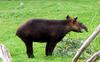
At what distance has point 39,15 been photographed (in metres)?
24.2

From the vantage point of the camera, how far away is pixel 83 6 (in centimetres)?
2784

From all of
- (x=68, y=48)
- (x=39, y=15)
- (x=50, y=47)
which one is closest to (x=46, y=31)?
(x=50, y=47)

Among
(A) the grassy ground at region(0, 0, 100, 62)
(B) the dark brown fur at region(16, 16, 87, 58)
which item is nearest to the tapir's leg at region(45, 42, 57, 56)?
(B) the dark brown fur at region(16, 16, 87, 58)

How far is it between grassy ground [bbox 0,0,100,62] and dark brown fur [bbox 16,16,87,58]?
0.39 metres

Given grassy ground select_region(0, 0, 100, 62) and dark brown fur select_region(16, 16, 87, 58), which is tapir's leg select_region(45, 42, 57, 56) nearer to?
dark brown fur select_region(16, 16, 87, 58)

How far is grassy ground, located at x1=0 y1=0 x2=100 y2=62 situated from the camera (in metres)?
12.1

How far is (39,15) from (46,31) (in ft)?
41.6

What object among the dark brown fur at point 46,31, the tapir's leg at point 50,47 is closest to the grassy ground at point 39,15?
the tapir's leg at point 50,47

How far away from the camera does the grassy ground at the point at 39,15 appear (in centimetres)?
1212

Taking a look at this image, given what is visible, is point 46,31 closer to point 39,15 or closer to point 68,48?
point 68,48

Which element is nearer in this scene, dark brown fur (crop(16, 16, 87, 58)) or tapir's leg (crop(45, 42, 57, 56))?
dark brown fur (crop(16, 16, 87, 58))

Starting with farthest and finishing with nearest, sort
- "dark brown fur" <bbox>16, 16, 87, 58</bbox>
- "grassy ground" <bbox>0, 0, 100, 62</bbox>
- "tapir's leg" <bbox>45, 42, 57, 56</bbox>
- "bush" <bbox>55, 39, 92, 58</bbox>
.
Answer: "grassy ground" <bbox>0, 0, 100, 62</bbox> → "bush" <bbox>55, 39, 92, 58</bbox> → "tapir's leg" <bbox>45, 42, 57, 56</bbox> → "dark brown fur" <bbox>16, 16, 87, 58</bbox>

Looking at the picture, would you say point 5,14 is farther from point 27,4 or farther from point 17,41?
point 17,41

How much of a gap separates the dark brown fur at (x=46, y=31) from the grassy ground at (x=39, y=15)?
0.39 metres
